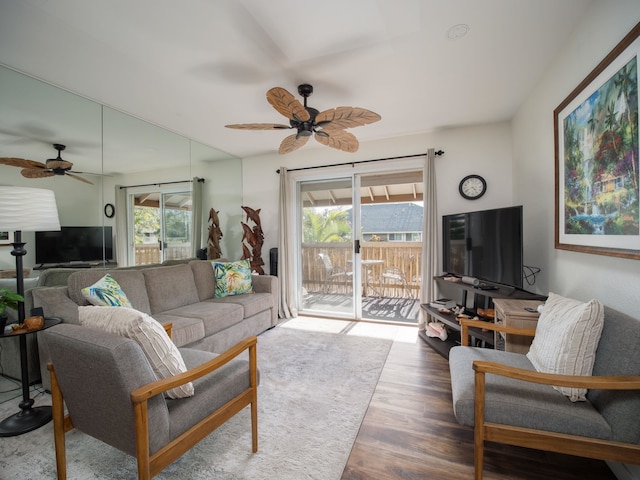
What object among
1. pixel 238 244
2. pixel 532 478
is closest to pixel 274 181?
pixel 238 244

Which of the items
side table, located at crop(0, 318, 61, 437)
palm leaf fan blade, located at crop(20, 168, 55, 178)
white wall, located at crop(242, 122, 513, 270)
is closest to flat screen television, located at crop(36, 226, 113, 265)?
palm leaf fan blade, located at crop(20, 168, 55, 178)

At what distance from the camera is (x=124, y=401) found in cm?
106

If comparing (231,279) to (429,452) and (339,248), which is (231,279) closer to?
(339,248)

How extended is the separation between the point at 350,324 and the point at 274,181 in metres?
2.55

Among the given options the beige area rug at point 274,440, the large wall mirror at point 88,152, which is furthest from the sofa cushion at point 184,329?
the large wall mirror at point 88,152

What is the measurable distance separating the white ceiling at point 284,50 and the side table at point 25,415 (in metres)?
1.94

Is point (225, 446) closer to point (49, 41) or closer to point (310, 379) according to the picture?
point (310, 379)

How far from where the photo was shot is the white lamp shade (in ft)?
5.51

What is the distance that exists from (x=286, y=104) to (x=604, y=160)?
1.96 meters

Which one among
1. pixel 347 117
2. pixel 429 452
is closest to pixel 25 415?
pixel 429 452

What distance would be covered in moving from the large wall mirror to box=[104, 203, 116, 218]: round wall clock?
0.09 ft

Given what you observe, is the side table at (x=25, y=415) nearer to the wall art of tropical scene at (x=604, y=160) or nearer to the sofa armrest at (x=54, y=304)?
the sofa armrest at (x=54, y=304)

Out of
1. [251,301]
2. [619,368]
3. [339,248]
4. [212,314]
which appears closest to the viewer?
[619,368]

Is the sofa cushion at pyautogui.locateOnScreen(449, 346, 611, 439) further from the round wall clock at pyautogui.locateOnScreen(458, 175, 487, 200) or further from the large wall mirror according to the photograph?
the large wall mirror
